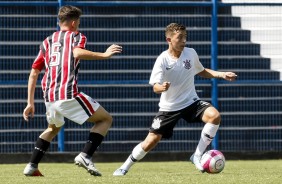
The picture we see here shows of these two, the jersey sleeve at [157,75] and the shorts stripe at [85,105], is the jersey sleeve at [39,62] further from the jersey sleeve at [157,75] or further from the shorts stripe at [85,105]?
the jersey sleeve at [157,75]

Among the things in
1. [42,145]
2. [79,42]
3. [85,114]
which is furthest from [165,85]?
[42,145]

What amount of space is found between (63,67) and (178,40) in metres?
1.48

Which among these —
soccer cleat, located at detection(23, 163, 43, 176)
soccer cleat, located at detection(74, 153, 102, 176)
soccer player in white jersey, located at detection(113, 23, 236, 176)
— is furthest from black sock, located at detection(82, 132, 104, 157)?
soccer player in white jersey, located at detection(113, 23, 236, 176)

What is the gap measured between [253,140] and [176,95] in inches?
199

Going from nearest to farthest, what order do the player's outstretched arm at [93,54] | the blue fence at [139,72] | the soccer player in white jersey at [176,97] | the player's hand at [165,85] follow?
the player's outstretched arm at [93,54] → the player's hand at [165,85] → the soccer player in white jersey at [176,97] → the blue fence at [139,72]

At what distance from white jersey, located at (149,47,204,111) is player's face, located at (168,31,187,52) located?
14 centimetres

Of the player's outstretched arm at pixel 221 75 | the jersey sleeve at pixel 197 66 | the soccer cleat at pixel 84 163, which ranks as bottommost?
the soccer cleat at pixel 84 163

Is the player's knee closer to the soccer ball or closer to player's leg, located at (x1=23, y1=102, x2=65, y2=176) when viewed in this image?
the soccer ball

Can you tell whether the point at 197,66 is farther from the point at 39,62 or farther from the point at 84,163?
the point at 84,163

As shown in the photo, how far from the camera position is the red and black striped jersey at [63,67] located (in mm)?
9562

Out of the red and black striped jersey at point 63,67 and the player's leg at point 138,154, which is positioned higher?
the red and black striped jersey at point 63,67

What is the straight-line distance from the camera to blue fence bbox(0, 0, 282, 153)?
14945mm

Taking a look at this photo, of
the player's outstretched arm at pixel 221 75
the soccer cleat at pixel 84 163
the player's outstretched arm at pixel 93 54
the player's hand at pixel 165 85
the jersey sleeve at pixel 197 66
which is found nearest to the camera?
the player's outstretched arm at pixel 93 54

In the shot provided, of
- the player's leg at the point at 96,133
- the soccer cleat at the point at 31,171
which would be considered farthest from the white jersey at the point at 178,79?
the soccer cleat at the point at 31,171
